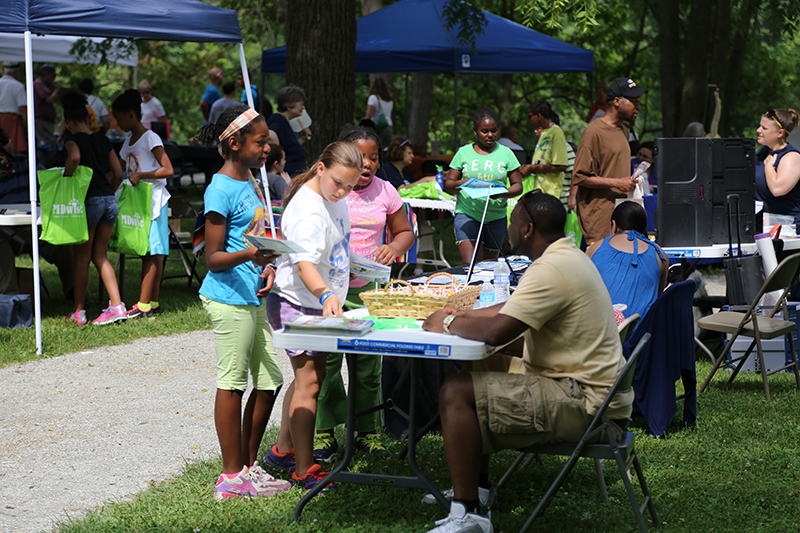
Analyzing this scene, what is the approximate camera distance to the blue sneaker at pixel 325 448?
4.78 m

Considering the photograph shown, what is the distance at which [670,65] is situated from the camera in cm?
1873

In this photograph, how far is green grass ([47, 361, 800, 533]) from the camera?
4031mm

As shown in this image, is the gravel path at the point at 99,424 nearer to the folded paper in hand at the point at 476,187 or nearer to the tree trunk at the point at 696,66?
the folded paper in hand at the point at 476,187

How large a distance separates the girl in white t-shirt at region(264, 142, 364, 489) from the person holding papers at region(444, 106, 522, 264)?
3.80 metres

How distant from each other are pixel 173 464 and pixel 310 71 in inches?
237

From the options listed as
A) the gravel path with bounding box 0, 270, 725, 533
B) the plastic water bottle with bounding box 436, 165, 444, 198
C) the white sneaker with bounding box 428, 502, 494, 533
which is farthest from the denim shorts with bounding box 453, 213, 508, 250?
the white sneaker with bounding box 428, 502, 494, 533

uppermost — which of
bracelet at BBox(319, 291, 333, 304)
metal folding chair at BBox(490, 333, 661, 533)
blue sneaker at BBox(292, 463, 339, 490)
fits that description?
bracelet at BBox(319, 291, 333, 304)

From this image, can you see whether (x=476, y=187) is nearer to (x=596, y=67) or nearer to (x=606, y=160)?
(x=606, y=160)

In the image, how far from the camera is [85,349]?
7379mm

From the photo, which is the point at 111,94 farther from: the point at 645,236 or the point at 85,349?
the point at 645,236

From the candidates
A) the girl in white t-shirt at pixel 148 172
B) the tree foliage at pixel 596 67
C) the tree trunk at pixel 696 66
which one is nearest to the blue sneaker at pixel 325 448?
the girl in white t-shirt at pixel 148 172

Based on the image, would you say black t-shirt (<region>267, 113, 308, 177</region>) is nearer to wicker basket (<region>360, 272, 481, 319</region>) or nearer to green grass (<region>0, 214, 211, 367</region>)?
green grass (<region>0, 214, 211, 367</region>)

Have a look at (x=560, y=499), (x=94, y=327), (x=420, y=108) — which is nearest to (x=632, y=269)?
(x=560, y=499)

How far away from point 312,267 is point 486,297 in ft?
2.87
